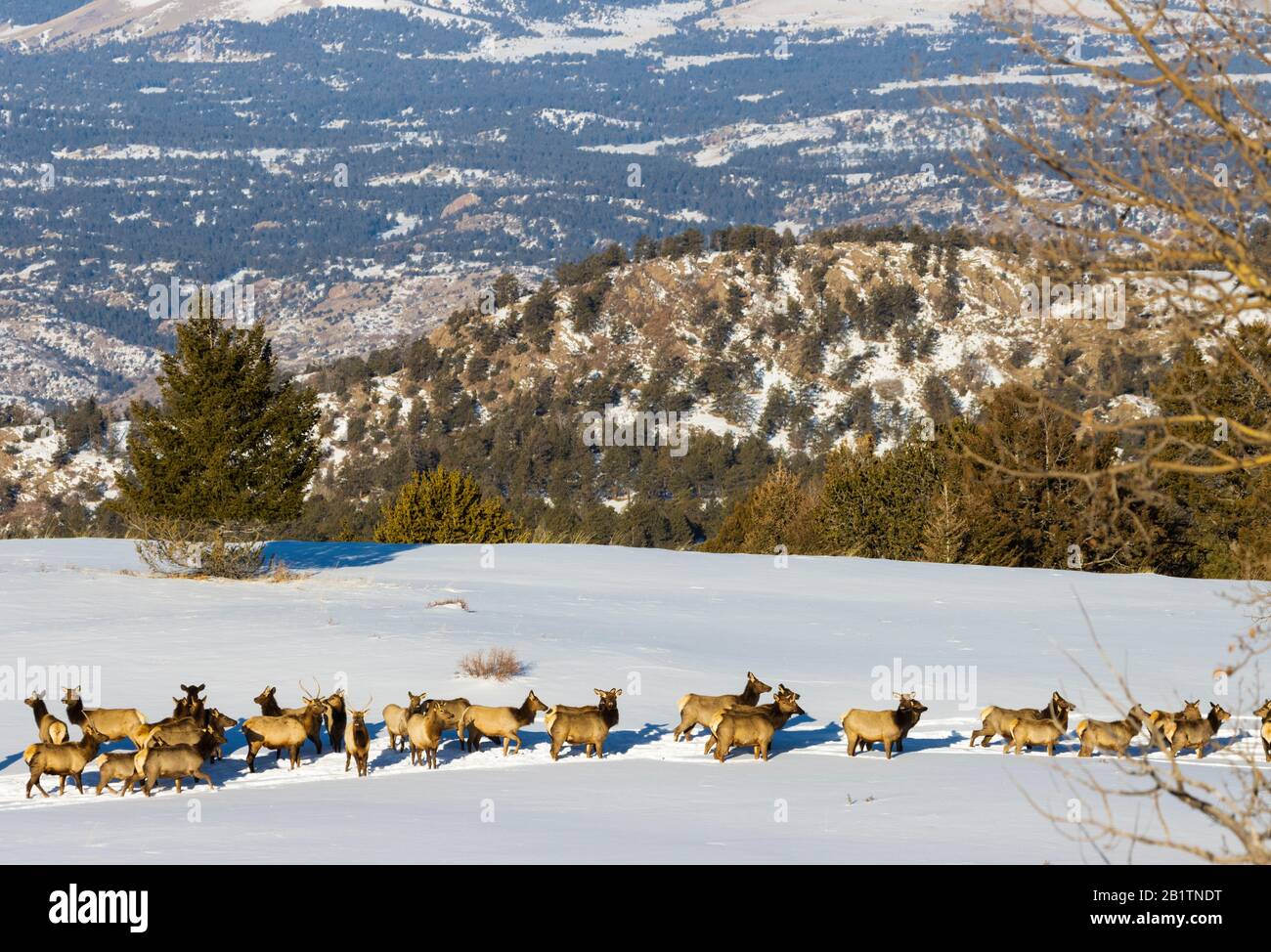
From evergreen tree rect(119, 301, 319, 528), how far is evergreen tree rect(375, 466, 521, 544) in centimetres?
1491

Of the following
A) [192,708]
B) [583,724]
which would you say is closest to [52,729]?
[192,708]

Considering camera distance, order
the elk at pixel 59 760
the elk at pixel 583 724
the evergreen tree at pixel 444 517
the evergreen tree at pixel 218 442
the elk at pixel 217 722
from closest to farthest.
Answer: the elk at pixel 59 760 < the elk at pixel 217 722 < the elk at pixel 583 724 < the evergreen tree at pixel 218 442 < the evergreen tree at pixel 444 517

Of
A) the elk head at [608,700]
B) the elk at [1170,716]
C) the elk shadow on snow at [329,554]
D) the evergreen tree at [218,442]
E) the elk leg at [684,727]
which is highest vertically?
the evergreen tree at [218,442]

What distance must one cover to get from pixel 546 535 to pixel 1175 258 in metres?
29.8

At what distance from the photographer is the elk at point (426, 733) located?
12.2 m

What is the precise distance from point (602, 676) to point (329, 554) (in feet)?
41.9

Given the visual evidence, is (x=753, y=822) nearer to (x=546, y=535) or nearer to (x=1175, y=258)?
(x=1175, y=258)

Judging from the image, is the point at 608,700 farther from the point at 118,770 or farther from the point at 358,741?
the point at 118,770

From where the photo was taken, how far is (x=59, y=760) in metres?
10.9

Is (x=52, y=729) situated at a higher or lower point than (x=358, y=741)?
higher

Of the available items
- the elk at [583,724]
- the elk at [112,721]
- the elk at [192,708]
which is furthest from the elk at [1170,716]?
the elk at [112,721]

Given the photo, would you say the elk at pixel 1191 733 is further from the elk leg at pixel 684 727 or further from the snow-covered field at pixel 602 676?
the elk leg at pixel 684 727

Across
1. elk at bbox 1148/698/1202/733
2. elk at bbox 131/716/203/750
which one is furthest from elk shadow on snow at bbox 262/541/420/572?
elk at bbox 1148/698/1202/733

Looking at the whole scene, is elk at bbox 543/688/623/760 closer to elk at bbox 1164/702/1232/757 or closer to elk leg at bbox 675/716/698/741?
elk leg at bbox 675/716/698/741
